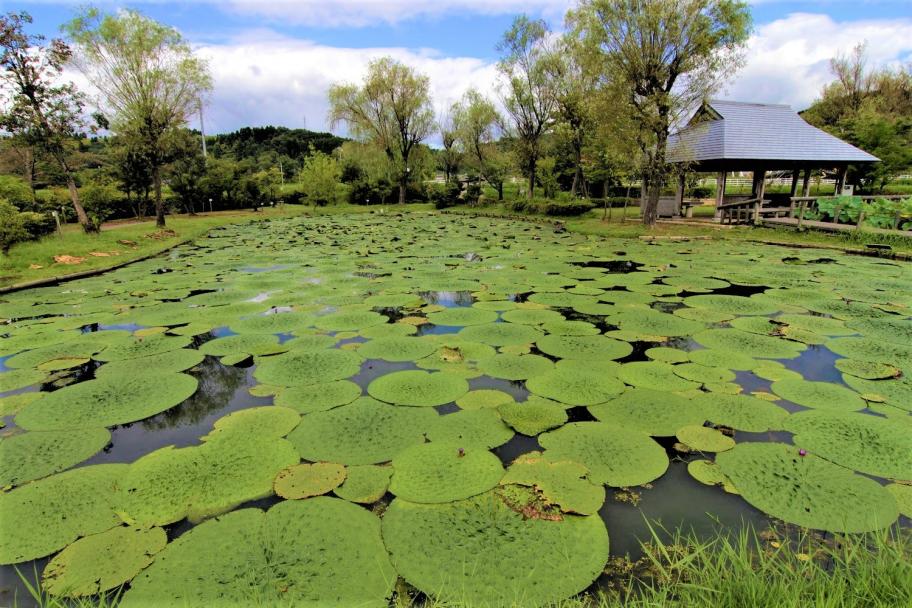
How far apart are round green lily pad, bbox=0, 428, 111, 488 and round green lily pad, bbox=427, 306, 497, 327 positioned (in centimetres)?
331

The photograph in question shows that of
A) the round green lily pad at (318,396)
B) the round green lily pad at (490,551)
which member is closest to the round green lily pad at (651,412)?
the round green lily pad at (490,551)

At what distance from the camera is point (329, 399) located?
3418mm

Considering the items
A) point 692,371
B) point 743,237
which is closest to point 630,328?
point 692,371

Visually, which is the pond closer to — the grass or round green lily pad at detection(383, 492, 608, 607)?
round green lily pad at detection(383, 492, 608, 607)

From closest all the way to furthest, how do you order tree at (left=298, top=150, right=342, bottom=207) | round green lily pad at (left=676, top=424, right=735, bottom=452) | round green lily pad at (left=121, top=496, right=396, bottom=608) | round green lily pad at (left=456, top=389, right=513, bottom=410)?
1. round green lily pad at (left=121, top=496, right=396, bottom=608)
2. round green lily pad at (left=676, top=424, right=735, bottom=452)
3. round green lily pad at (left=456, top=389, right=513, bottom=410)
4. tree at (left=298, top=150, right=342, bottom=207)

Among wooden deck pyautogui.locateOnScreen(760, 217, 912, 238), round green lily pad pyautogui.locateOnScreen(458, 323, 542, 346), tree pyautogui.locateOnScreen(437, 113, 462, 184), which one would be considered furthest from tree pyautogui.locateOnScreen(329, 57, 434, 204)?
round green lily pad pyautogui.locateOnScreen(458, 323, 542, 346)

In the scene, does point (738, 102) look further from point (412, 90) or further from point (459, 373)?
point (459, 373)

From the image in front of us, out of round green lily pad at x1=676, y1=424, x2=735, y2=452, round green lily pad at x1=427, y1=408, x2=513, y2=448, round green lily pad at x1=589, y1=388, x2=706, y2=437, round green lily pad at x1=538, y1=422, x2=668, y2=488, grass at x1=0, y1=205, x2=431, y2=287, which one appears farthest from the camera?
grass at x1=0, y1=205, x2=431, y2=287

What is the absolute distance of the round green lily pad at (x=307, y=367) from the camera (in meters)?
3.78

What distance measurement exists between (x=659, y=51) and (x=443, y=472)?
13.4m

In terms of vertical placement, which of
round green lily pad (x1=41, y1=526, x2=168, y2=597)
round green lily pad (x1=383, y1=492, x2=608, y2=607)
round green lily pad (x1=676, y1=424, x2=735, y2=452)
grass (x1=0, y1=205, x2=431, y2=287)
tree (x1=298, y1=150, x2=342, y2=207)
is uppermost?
tree (x1=298, y1=150, x2=342, y2=207)

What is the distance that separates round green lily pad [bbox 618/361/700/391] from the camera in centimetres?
352

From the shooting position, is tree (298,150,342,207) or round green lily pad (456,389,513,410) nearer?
round green lily pad (456,389,513,410)

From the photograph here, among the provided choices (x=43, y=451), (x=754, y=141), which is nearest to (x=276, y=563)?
(x=43, y=451)
